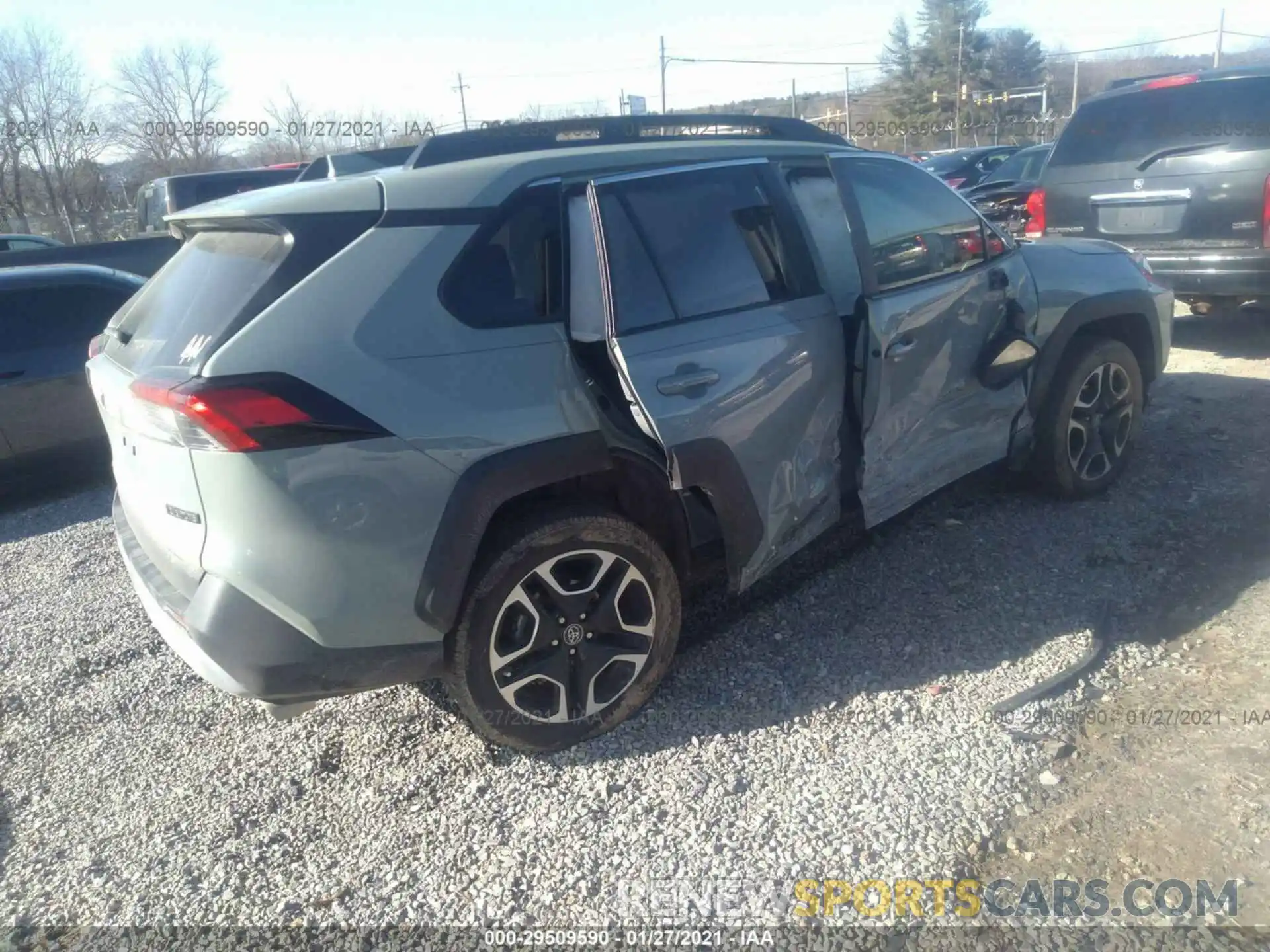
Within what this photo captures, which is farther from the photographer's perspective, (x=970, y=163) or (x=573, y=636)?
(x=970, y=163)

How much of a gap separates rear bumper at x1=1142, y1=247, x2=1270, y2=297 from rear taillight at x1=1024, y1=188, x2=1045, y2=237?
0.93m

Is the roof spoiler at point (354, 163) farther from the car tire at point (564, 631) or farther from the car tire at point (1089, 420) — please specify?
the car tire at point (1089, 420)

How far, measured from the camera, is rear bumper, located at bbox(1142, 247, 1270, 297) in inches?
251

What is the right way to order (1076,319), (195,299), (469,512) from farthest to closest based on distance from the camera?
(1076,319)
(195,299)
(469,512)

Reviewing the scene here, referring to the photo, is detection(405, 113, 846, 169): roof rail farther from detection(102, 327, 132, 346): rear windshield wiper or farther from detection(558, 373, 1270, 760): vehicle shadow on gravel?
detection(558, 373, 1270, 760): vehicle shadow on gravel

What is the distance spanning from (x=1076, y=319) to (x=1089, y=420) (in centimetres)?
52

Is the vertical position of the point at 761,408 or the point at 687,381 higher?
the point at 687,381

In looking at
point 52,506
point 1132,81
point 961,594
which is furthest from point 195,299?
point 1132,81

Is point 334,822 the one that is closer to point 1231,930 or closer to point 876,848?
point 876,848

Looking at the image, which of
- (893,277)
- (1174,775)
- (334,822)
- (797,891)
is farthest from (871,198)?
(334,822)

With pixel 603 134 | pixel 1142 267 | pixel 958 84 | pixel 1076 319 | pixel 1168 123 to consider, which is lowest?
pixel 1076 319

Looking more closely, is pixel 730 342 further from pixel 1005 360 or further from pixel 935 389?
pixel 1005 360

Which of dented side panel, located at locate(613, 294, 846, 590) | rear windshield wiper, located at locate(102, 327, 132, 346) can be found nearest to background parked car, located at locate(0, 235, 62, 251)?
rear windshield wiper, located at locate(102, 327, 132, 346)

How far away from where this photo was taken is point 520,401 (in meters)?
2.80
